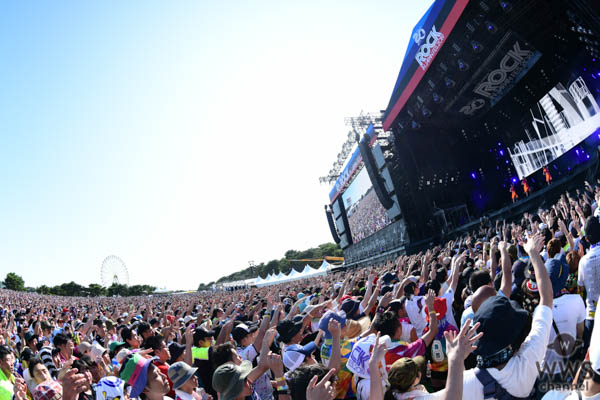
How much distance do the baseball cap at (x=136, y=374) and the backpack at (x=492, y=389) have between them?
7.76ft

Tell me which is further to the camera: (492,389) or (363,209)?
(363,209)

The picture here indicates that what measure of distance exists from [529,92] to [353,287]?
1747cm

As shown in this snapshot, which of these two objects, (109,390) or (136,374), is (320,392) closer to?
(136,374)

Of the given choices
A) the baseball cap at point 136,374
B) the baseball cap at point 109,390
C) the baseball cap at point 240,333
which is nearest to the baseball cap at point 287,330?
the baseball cap at point 240,333

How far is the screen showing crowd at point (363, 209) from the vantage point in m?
34.4

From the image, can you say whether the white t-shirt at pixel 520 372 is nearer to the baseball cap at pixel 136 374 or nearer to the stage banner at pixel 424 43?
the baseball cap at pixel 136 374

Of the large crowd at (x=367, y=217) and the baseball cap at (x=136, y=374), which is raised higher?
the large crowd at (x=367, y=217)

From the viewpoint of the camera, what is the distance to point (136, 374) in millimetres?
2850

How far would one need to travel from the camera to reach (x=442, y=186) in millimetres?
28141

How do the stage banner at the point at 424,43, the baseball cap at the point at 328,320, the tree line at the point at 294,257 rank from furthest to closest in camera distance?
the tree line at the point at 294,257, the stage banner at the point at 424,43, the baseball cap at the point at 328,320

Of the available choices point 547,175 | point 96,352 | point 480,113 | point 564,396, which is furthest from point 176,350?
point 480,113

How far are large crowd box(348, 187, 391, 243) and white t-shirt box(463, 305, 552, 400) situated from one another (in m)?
30.5

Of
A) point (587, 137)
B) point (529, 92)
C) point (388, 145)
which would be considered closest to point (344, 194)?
point (388, 145)

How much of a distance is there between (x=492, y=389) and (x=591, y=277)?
2.35 meters
